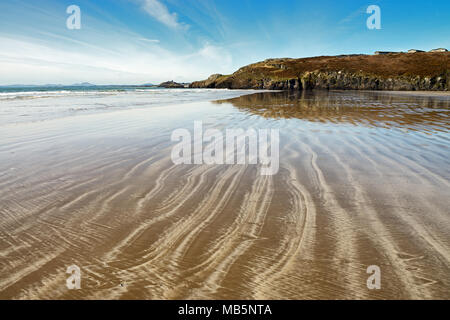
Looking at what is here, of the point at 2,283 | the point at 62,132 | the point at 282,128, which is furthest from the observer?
the point at 282,128

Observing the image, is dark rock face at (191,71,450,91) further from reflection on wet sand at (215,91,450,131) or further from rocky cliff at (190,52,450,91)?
reflection on wet sand at (215,91,450,131)

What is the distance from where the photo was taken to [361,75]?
159 ft

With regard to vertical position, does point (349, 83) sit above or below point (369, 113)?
above

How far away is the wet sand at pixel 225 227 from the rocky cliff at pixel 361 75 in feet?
165

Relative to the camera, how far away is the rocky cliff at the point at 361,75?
136 feet

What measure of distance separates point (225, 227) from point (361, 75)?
189 feet

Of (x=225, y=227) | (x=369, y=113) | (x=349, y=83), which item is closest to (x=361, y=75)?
(x=349, y=83)

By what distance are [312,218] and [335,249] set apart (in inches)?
19.7

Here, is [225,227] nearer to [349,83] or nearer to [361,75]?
[349,83]

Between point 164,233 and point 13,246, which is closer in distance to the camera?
point 13,246

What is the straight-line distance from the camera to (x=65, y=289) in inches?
62.6
